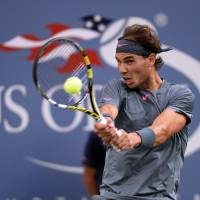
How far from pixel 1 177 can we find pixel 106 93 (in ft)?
6.36

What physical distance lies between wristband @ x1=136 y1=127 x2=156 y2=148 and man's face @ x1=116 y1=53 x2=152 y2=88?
34 cm

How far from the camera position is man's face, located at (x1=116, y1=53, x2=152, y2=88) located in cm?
394

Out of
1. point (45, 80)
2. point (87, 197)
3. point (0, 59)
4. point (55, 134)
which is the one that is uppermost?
point (45, 80)

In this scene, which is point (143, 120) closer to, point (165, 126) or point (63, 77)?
point (165, 126)

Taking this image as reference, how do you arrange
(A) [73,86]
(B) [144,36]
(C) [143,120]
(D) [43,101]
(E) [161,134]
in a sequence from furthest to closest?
(D) [43,101] < (B) [144,36] < (C) [143,120] < (E) [161,134] < (A) [73,86]

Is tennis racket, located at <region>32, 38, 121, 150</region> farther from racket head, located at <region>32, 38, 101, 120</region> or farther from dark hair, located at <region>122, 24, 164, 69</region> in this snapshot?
dark hair, located at <region>122, 24, 164, 69</region>

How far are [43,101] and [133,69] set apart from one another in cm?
178

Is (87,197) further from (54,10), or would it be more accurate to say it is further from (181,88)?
(181,88)

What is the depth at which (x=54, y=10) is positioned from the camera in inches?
223

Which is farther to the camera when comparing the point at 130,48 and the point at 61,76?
the point at 130,48

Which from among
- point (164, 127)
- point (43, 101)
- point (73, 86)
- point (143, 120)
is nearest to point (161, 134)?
point (164, 127)

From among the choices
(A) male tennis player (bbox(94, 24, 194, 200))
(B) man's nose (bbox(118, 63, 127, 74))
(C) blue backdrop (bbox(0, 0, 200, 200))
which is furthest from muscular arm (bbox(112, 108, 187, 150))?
(C) blue backdrop (bbox(0, 0, 200, 200))

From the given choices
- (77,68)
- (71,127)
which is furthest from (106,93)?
(71,127)

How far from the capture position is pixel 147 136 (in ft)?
12.0
